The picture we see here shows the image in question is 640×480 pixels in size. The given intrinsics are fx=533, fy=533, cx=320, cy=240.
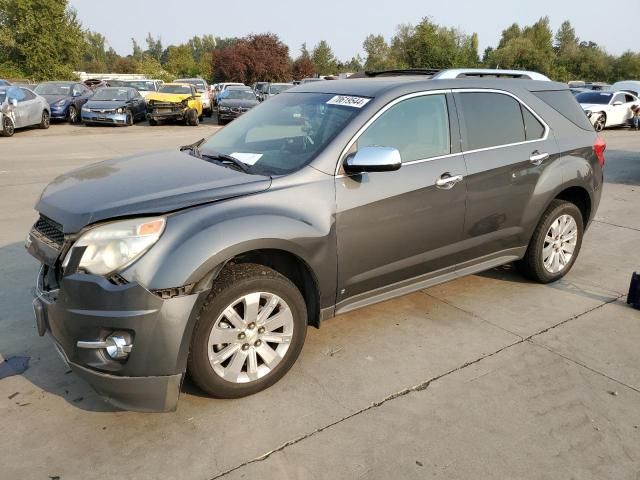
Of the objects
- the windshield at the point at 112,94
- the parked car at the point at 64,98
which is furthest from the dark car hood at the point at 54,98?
the windshield at the point at 112,94

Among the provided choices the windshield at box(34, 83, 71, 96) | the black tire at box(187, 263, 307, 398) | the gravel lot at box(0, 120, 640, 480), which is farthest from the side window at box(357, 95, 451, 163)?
the windshield at box(34, 83, 71, 96)

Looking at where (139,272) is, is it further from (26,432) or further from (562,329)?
(562,329)

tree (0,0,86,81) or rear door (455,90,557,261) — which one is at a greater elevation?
tree (0,0,86,81)

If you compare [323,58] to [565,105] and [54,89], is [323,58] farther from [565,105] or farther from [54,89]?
[565,105]

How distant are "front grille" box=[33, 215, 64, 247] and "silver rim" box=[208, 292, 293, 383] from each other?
962 millimetres

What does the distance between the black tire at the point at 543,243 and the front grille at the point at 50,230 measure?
143 inches

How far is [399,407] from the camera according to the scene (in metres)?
3.03

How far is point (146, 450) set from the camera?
2.67 meters

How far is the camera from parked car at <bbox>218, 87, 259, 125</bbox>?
19703mm

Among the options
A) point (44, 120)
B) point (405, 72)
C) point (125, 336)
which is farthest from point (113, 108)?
point (125, 336)

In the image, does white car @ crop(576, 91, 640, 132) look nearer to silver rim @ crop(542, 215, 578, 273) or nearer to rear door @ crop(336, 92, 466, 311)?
silver rim @ crop(542, 215, 578, 273)

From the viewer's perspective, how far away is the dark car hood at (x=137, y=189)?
2.76m

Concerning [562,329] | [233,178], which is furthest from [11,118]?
[562,329]

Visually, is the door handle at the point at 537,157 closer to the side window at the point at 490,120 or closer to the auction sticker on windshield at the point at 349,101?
the side window at the point at 490,120
